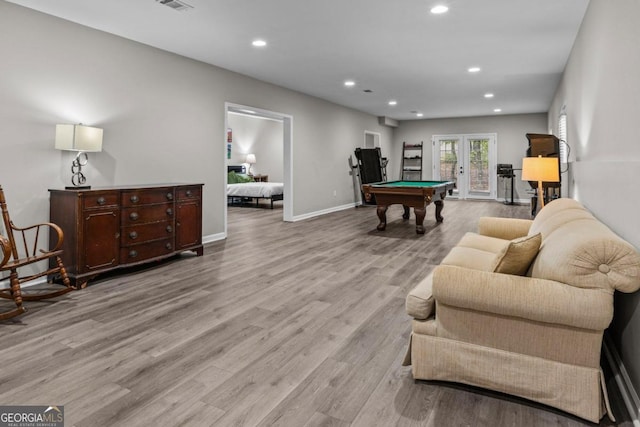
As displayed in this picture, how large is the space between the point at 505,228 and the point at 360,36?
8.75 ft

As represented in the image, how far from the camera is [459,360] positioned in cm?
181

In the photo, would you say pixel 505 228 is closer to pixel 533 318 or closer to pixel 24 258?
pixel 533 318

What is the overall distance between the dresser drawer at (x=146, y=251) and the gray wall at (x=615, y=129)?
395 cm

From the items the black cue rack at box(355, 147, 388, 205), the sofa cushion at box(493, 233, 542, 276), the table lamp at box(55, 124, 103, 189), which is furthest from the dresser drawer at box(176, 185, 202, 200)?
the black cue rack at box(355, 147, 388, 205)

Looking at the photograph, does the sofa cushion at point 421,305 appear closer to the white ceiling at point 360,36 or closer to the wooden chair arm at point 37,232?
the white ceiling at point 360,36

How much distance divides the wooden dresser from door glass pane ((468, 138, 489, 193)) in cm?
959

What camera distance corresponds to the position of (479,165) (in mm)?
11680

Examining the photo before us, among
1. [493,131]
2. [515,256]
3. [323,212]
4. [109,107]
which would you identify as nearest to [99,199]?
[109,107]

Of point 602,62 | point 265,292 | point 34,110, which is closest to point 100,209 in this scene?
point 34,110

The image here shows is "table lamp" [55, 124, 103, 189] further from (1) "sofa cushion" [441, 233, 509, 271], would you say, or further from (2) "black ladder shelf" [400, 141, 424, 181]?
(2) "black ladder shelf" [400, 141, 424, 181]

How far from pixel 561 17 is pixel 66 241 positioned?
531 cm

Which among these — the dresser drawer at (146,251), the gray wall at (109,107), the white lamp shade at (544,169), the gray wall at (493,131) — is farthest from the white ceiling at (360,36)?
the gray wall at (493,131)

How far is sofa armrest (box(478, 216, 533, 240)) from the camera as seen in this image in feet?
10.9

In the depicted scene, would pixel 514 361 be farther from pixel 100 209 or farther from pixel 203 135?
pixel 203 135
